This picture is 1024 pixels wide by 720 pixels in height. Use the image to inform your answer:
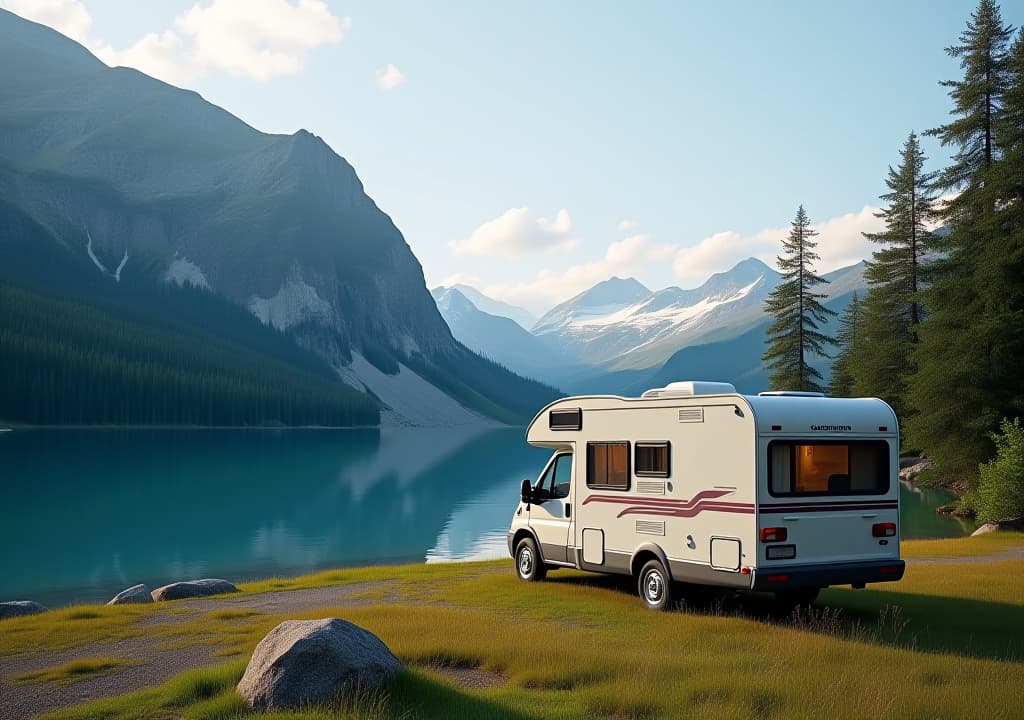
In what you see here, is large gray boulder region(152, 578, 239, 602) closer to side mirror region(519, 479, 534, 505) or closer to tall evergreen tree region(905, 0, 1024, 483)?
side mirror region(519, 479, 534, 505)

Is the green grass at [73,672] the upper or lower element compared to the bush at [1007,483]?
lower

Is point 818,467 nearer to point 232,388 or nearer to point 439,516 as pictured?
point 439,516

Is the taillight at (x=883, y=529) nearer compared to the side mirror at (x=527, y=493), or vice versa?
the taillight at (x=883, y=529)

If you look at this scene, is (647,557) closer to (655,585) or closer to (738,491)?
(655,585)

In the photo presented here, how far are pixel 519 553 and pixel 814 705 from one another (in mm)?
10637

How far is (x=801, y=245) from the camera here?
6456cm

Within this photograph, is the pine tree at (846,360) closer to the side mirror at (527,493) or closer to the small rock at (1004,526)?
the small rock at (1004,526)

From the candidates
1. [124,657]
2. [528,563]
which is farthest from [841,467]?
[124,657]

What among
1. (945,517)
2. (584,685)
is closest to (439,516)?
(945,517)

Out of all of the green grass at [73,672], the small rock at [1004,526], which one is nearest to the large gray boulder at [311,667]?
the green grass at [73,672]

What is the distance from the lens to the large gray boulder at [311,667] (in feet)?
29.8

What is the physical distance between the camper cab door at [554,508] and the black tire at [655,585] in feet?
7.37

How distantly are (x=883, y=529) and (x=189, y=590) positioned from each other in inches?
548

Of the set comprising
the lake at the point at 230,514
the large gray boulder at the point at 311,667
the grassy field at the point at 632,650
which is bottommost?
the lake at the point at 230,514
